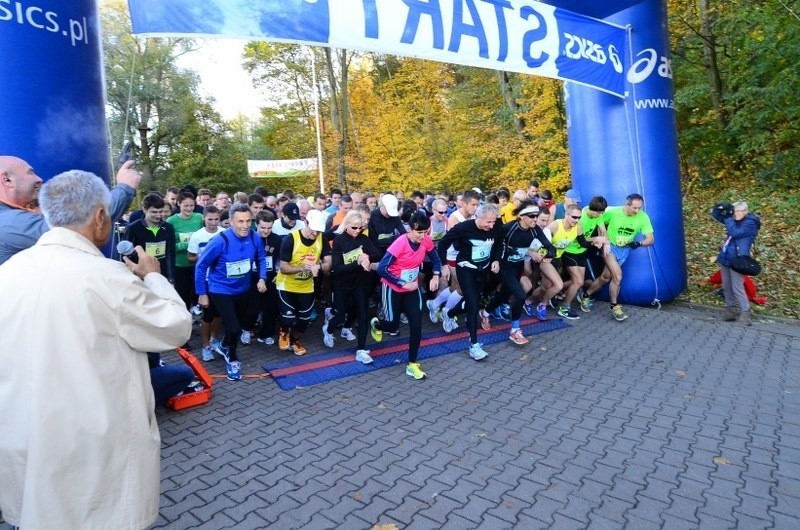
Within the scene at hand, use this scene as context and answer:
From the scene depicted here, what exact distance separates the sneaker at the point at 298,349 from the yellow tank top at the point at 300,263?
0.78 m

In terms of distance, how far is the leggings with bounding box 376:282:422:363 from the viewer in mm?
5668

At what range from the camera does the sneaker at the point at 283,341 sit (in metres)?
6.64

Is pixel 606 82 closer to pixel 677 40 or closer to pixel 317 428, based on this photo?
pixel 317 428

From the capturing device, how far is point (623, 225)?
7777 millimetres

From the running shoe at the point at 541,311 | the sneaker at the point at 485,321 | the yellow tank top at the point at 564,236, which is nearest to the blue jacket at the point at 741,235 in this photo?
the yellow tank top at the point at 564,236

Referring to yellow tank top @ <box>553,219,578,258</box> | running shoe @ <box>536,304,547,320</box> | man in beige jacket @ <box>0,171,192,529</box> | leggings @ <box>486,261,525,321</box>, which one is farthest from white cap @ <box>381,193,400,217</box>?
man in beige jacket @ <box>0,171,192,529</box>

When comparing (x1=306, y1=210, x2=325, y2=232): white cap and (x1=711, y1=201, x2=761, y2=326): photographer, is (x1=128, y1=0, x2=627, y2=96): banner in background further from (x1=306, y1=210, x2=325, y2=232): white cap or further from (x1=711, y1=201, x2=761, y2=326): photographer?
(x1=711, y1=201, x2=761, y2=326): photographer

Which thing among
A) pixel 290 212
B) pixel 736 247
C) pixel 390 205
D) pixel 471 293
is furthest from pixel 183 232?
pixel 736 247

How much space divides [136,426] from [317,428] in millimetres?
2630

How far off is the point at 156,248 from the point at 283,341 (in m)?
1.99

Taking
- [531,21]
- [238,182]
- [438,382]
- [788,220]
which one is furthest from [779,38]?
[238,182]

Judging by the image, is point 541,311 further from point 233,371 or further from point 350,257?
point 233,371

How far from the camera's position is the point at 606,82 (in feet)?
25.2

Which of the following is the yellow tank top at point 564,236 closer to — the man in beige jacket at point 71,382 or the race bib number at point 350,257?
the race bib number at point 350,257
